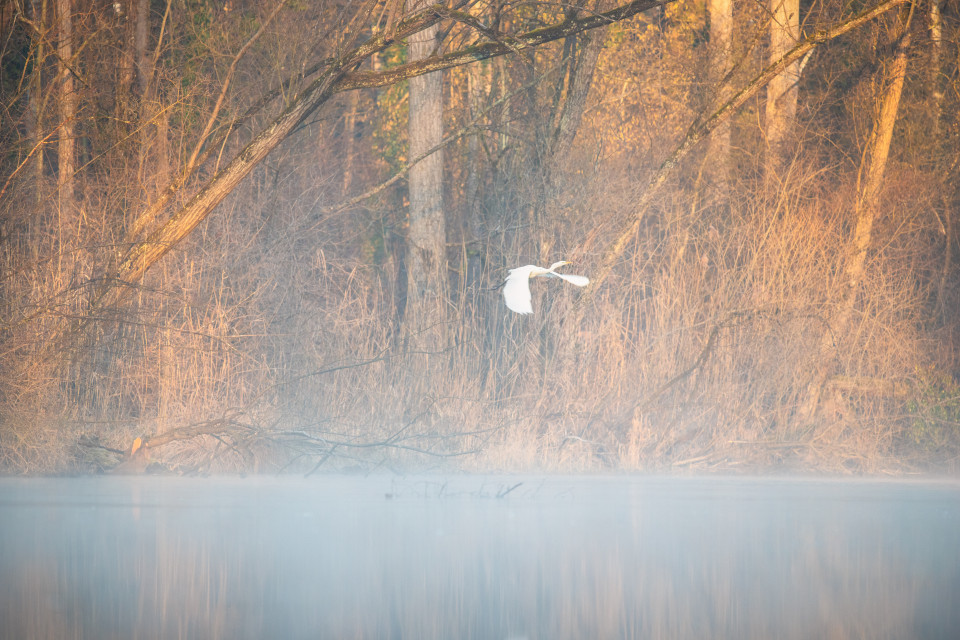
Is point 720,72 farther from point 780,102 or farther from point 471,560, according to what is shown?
point 471,560

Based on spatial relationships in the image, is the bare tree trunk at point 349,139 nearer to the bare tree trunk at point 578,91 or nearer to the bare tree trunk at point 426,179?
the bare tree trunk at point 426,179

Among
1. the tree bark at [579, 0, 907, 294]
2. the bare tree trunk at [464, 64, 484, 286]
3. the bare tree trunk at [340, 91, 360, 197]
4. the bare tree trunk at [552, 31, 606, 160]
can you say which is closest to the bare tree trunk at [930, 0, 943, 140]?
the tree bark at [579, 0, 907, 294]

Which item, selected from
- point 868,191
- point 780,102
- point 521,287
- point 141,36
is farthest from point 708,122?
point 141,36

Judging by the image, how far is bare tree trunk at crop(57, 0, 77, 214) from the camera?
25.7ft

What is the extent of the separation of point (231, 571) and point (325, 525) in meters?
1.03

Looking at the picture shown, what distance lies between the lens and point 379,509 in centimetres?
612

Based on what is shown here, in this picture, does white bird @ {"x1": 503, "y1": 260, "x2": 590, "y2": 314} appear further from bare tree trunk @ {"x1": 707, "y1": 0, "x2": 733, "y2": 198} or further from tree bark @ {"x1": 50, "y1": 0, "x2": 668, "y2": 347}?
bare tree trunk @ {"x1": 707, "y1": 0, "x2": 733, "y2": 198}

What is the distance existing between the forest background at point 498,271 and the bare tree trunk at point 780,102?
0.08m

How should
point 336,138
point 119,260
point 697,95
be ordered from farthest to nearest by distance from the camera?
point 336,138 < point 697,95 < point 119,260

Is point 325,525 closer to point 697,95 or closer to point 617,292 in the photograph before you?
point 617,292

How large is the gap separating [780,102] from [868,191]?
2338 millimetres

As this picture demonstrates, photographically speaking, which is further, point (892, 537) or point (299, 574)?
point (892, 537)

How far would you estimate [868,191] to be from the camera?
9.08 meters

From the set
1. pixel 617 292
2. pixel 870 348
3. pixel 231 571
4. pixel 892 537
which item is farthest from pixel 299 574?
pixel 870 348
